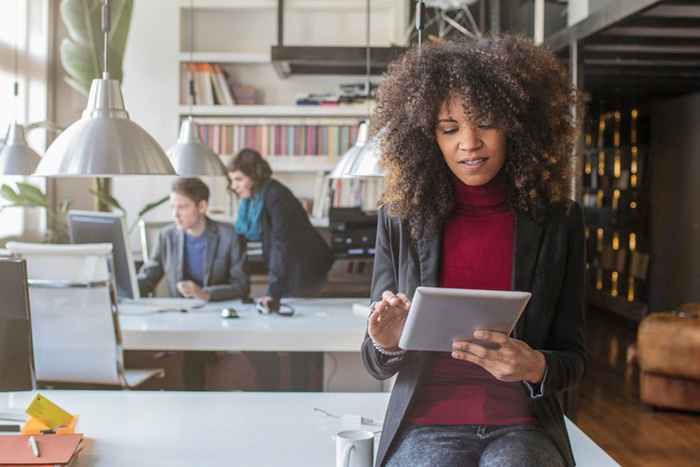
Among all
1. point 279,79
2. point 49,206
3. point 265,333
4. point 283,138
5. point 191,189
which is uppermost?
point 279,79

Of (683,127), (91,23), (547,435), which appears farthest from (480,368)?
(683,127)

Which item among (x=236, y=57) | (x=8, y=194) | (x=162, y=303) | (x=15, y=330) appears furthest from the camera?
(x=236, y=57)

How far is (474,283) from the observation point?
162 cm

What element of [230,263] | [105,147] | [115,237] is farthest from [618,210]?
[105,147]

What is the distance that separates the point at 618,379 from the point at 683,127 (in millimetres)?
2960

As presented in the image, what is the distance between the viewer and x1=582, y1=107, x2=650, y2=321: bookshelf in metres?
8.84

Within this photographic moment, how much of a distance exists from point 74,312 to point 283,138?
3195mm

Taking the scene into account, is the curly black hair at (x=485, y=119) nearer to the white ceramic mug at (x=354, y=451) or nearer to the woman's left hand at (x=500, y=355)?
the woman's left hand at (x=500, y=355)

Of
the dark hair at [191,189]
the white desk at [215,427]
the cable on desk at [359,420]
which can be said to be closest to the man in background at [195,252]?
the dark hair at [191,189]

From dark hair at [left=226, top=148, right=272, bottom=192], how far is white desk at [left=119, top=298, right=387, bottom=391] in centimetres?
88

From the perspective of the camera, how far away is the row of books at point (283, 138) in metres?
6.03

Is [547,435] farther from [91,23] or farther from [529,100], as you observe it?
[91,23]

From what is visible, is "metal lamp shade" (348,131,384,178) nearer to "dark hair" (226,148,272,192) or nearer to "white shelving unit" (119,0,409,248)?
"dark hair" (226,148,272,192)

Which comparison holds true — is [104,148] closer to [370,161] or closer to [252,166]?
[370,161]
